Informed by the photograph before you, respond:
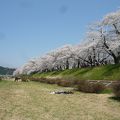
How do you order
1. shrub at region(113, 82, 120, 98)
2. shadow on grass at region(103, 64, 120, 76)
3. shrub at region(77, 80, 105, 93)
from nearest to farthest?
1. shrub at region(113, 82, 120, 98)
2. shrub at region(77, 80, 105, 93)
3. shadow on grass at region(103, 64, 120, 76)

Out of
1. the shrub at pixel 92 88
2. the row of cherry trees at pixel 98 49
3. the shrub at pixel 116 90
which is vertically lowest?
the shrub at pixel 116 90

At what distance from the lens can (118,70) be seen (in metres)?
46.1

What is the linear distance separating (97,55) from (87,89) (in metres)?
49.9

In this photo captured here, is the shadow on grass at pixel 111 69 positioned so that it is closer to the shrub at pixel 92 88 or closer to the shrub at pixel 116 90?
the shrub at pixel 92 88

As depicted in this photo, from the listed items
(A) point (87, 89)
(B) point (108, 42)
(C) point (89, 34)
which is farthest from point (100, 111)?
(C) point (89, 34)

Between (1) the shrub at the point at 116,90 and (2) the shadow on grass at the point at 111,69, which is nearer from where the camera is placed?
(1) the shrub at the point at 116,90

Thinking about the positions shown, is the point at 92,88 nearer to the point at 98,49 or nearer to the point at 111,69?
the point at 111,69

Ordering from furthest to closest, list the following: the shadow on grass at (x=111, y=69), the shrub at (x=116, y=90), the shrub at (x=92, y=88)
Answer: the shadow on grass at (x=111, y=69)
the shrub at (x=92, y=88)
the shrub at (x=116, y=90)

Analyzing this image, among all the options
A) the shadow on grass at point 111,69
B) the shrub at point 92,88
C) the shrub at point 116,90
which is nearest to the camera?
the shrub at point 116,90

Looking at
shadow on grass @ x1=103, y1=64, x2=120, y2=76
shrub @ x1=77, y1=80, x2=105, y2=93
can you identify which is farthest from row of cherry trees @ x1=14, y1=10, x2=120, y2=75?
shrub @ x1=77, y1=80, x2=105, y2=93

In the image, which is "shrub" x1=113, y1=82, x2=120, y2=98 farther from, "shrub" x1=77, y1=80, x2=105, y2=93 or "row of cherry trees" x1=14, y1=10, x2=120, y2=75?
"row of cherry trees" x1=14, y1=10, x2=120, y2=75

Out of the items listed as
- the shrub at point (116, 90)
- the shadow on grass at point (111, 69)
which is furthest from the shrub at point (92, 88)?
the shadow on grass at point (111, 69)

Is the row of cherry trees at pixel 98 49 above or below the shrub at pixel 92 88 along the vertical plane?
above

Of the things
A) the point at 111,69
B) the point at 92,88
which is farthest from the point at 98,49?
the point at 92,88
